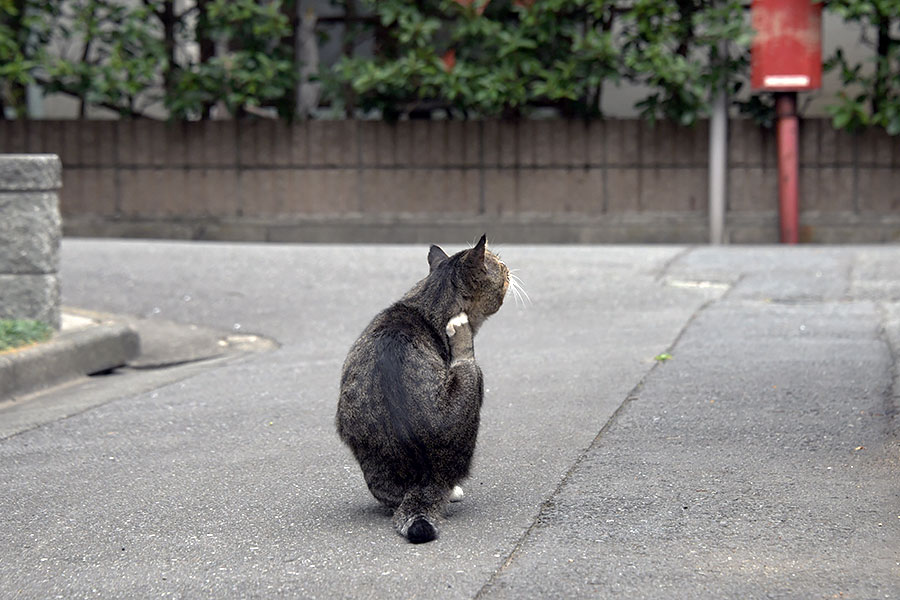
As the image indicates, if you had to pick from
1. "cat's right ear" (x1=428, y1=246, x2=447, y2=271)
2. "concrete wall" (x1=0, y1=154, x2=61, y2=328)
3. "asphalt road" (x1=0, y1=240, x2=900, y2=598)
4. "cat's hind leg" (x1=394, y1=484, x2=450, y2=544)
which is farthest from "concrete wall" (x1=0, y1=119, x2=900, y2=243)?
"cat's hind leg" (x1=394, y1=484, x2=450, y2=544)

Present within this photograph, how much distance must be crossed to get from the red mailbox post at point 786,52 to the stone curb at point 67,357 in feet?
24.1

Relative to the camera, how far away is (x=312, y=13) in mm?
13445

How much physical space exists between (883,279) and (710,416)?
4.50m

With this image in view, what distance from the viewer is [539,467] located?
4555mm

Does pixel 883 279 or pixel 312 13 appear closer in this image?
pixel 883 279

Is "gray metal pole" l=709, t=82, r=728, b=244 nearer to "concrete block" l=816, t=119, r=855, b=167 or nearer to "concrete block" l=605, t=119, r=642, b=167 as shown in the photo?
"concrete block" l=605, t=119, r=642, b=167

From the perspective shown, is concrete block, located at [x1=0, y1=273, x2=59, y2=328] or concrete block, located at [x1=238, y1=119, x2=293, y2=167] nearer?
concrete block, located at [x1=0, y1=273, x2=59, y2=328]

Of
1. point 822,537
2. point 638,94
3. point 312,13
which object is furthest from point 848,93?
point 822,537

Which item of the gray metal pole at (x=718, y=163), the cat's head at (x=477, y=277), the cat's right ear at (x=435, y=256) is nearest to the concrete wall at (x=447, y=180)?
the gray metal pole at (x=718, y=163)

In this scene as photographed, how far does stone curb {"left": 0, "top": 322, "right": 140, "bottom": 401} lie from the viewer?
6.43 metres

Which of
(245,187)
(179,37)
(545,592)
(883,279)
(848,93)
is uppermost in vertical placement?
(179,37)

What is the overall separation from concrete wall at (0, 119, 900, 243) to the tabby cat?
8.96 metres

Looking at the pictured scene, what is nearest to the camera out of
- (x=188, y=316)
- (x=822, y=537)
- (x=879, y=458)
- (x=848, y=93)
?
(x=822, y=537)

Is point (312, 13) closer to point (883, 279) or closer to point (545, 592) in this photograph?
point (883, 279)
